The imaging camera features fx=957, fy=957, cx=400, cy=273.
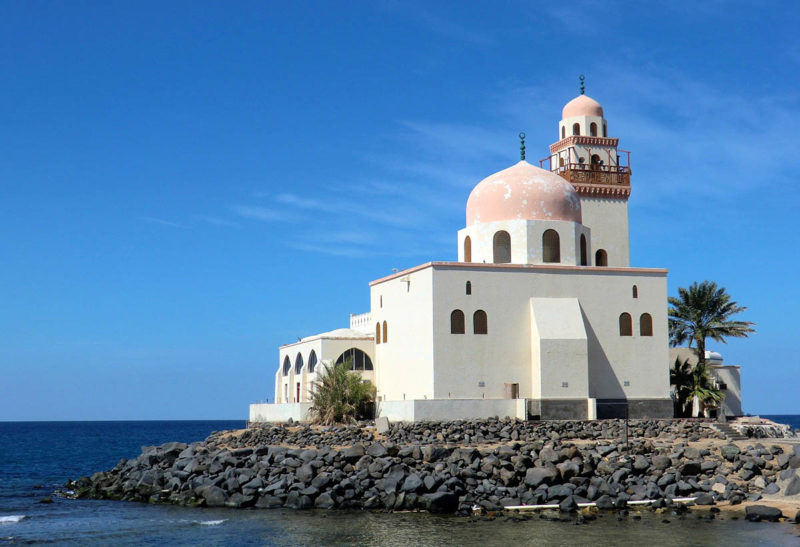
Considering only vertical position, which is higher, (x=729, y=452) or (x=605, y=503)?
(x=729, y=452)

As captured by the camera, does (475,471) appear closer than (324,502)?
No

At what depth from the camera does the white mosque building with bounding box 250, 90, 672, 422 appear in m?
33.0

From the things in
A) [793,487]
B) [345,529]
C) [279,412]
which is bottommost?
[345,529]

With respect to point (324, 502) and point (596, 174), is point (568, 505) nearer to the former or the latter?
point (324, 502)

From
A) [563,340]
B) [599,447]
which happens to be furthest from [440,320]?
[599,447]

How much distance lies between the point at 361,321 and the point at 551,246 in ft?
39.6

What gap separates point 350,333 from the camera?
39.8m

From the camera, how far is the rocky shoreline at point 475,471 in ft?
82.3

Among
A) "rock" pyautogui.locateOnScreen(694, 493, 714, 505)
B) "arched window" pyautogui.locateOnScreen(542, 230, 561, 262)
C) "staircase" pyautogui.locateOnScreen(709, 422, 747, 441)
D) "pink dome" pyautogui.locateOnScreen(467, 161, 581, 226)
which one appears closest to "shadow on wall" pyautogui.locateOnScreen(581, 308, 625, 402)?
"arched window" pyautogui.locateOnScreen(542, 230, 561, 262)

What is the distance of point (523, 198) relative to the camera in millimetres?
36219

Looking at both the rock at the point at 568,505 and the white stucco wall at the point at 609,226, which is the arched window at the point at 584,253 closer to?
the white stucco wall at the point at 609,226

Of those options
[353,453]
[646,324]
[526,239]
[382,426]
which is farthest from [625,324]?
[353,453]

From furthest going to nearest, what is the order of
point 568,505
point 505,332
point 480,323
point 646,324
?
point 646,324 < point 505,332 < point 480,323 < point 568,505

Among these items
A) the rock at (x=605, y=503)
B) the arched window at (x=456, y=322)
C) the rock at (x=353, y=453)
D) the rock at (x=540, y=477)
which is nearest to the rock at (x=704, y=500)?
the rock at (x=605, y=503)
